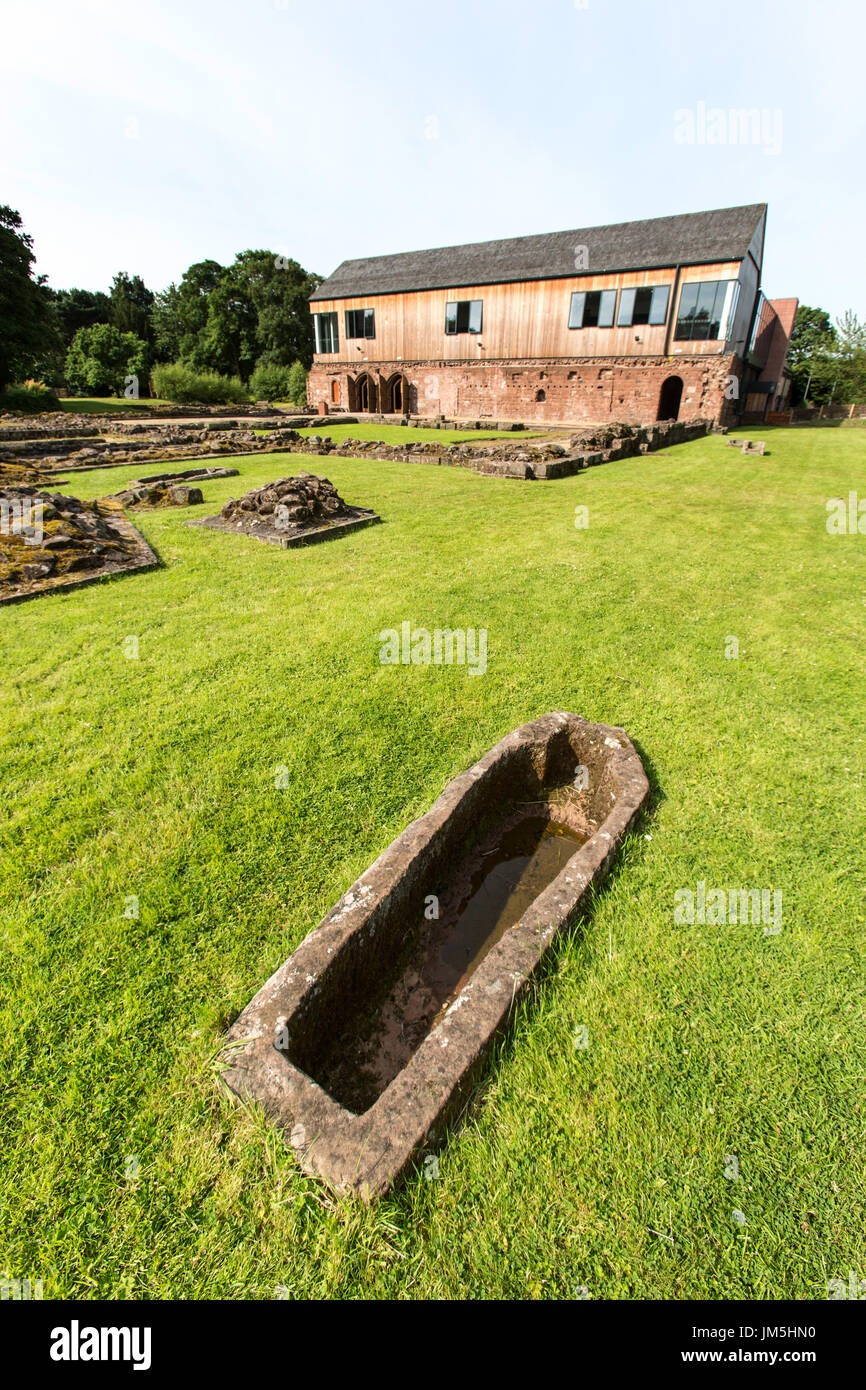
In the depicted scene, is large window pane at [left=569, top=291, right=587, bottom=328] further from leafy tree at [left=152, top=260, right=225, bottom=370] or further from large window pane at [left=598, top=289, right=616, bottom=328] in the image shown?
leafy tree at [left=152, top=260, right=225, bottom=370]

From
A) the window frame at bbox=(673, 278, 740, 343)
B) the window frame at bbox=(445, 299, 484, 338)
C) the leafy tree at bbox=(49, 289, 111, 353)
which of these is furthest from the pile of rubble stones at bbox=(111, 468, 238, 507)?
the leafy tree at bbox=(49, 289, 111, 353)

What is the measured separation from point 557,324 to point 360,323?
1417cm

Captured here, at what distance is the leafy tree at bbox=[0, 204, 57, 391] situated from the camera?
31766 mm

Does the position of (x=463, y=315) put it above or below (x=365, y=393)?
above

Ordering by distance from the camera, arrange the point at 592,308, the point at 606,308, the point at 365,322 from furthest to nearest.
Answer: the point at 365,322 < the point at 592,308 < the point at 606,308

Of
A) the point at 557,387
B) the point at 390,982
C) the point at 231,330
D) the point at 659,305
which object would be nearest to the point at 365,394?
the point at 557,387

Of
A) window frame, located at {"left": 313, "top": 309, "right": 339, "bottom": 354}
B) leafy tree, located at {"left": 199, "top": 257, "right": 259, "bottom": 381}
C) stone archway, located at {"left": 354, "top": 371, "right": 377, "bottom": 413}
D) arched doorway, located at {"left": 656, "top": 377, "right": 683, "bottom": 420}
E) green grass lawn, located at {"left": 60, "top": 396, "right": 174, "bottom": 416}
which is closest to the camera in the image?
arched doorway, located at {"left": 656, "top": 377, "right": 683, "bottom": 420}

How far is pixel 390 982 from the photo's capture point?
110 inches

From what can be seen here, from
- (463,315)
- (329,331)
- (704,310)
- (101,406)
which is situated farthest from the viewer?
(329,331)

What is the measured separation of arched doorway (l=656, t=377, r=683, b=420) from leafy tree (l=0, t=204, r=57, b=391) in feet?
114

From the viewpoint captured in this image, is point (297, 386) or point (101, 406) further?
point (297, 386)

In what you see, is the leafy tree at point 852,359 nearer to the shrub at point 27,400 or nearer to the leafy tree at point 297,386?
the leafy tree at point 297,386

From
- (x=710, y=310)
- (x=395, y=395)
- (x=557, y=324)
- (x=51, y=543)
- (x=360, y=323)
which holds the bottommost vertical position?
(x=51, y=543)

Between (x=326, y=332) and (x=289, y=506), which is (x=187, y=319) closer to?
(x=326, y=332)
